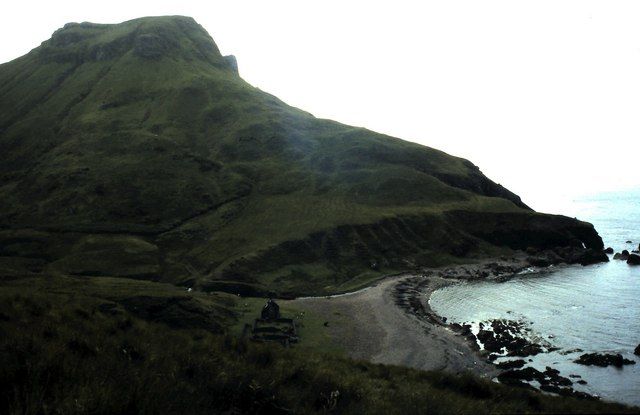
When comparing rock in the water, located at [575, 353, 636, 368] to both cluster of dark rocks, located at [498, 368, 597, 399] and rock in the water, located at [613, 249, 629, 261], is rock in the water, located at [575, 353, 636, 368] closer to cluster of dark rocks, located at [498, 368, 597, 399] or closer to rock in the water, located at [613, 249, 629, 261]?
cluster of dark rocks, located at [498, 368, 597, 399]

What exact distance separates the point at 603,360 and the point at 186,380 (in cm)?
5802

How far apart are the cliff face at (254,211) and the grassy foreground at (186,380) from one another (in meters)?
77.8

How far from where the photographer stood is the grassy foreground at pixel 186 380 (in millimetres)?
10797

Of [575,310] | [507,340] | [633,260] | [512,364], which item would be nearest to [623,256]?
[633,260]

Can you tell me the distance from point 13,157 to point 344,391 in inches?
8803

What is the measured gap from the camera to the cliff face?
366 ft

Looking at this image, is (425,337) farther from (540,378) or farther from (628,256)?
(628,256)

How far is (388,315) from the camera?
7938 centimetres

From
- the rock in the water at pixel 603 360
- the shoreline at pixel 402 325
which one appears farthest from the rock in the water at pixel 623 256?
the rock in the water at pixel 603 360

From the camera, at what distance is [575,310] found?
3300 inches

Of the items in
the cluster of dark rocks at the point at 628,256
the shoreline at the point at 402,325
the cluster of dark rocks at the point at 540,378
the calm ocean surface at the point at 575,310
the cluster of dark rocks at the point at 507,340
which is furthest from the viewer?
the cluster of dark rocks at the point at 628,256

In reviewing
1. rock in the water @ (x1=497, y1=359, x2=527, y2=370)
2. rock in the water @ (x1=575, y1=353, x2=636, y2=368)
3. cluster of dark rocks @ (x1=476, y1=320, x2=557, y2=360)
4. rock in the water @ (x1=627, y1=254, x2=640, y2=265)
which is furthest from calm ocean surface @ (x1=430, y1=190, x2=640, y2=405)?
rock in the water @ (x1=627, y1=254, x2=640, y2=265)

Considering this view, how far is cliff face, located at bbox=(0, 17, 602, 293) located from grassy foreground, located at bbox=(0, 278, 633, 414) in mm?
77763

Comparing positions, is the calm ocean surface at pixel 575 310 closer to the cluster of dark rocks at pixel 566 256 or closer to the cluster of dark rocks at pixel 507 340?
the cluster of dark rocks at pixel 507 340
